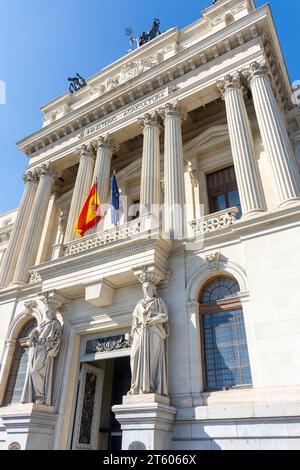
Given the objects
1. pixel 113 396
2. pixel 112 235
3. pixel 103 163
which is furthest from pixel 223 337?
pixel 103 163

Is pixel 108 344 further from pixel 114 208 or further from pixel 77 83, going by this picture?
pixel 77 83

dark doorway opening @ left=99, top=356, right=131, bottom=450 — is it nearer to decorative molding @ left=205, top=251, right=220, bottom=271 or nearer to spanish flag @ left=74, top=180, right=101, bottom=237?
spanish flag @ left=74, top=180, right=101, bottom=237

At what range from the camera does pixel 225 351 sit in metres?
9.73

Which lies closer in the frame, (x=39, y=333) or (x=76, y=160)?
(x=39, y=333)

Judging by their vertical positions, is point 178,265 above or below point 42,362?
above

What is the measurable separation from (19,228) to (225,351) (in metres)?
11.8

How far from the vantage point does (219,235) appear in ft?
36.3

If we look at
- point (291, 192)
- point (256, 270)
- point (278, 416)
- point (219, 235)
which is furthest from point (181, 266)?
point (278, 416)

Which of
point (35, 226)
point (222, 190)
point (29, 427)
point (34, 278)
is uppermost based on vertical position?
point (222, 190)

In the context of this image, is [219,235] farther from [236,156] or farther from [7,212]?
[7,212]

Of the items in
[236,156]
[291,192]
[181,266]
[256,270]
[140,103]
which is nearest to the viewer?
[256,270]

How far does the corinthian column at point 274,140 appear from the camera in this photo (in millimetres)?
10602

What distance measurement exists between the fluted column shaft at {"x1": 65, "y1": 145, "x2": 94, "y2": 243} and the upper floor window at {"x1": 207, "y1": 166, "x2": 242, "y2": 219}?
548 cm

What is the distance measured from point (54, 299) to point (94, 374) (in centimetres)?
299
